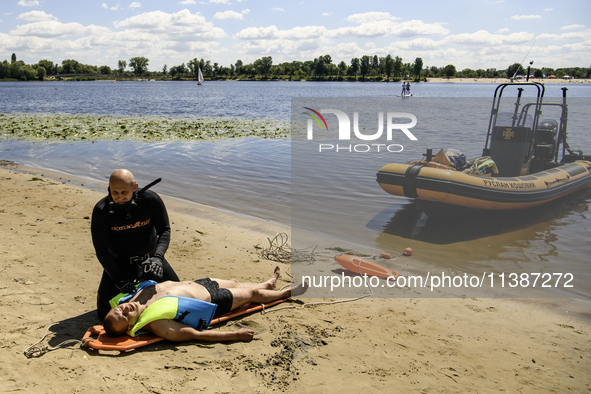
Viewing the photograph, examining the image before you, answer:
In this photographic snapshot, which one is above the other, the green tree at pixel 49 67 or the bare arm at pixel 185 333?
the green tree at pixel 49 67

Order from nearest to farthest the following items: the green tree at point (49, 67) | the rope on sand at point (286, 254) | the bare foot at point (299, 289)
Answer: the bare foot at point (299, 289), the rope on sand at point (286, 254), the green tree at point (49, 67)

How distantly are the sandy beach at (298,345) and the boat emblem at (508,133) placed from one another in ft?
16.5

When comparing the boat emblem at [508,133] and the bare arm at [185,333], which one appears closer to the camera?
the bare arm at [185,333]

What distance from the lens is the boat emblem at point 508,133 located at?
8930mm

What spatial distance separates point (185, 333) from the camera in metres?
3.37

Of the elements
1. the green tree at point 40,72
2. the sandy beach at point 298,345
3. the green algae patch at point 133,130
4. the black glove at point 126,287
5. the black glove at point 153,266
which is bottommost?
the sandy beach at point 298,345

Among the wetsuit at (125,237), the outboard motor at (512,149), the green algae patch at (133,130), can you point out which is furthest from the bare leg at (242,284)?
the green algae patch at (133,130)

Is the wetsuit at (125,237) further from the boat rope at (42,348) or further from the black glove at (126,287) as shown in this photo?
the boat rope at (42,348)

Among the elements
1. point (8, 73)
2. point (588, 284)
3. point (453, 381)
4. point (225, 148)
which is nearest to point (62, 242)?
point (453, 381)

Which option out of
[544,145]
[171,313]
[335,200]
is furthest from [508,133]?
[171,313]

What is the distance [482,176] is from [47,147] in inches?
509

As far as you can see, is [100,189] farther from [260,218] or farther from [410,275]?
[410,275]

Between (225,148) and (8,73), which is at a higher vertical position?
(8,73)

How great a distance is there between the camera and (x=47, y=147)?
14.2 metres
